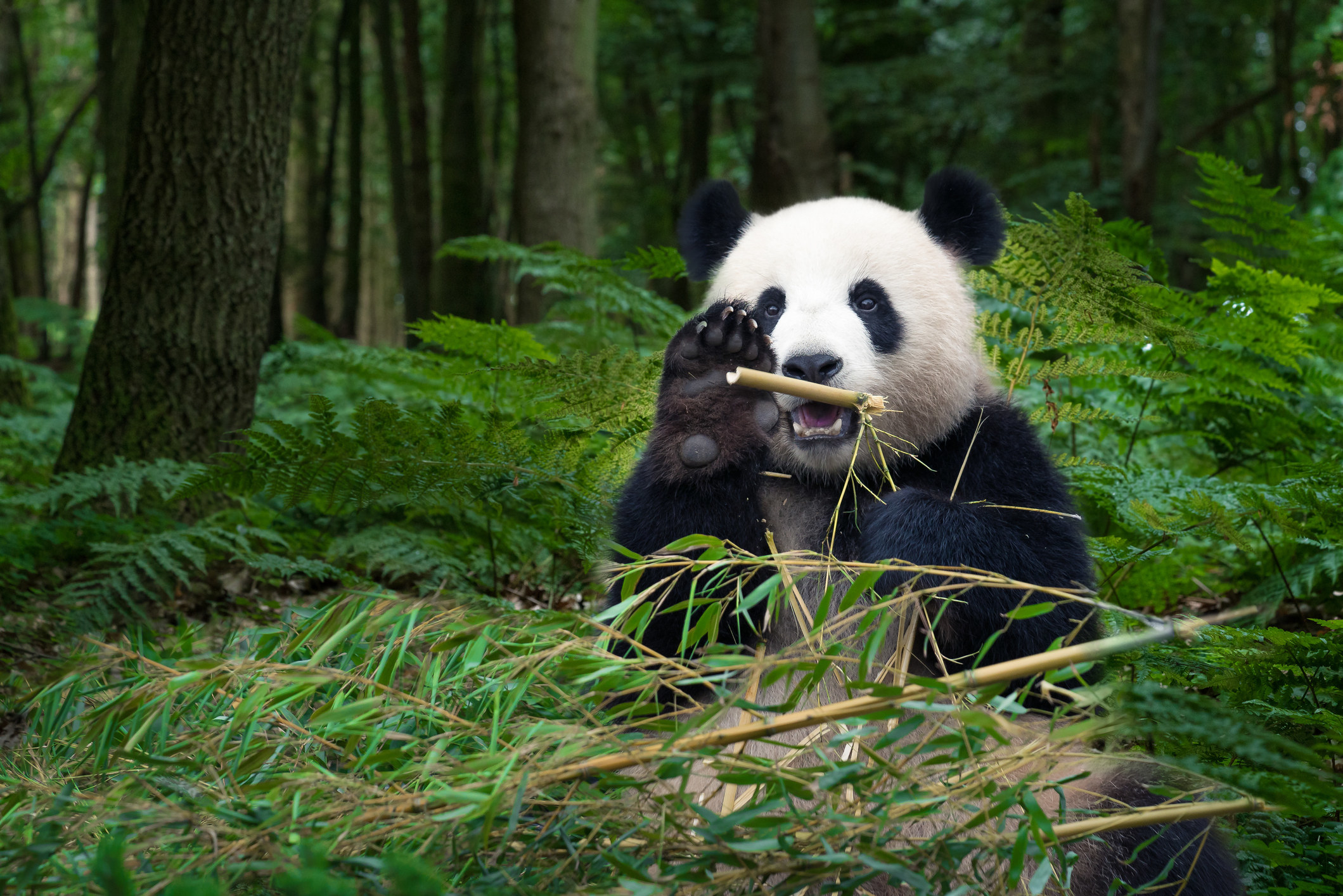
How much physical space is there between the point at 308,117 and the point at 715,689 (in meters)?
16.7

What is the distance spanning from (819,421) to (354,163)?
1377cm

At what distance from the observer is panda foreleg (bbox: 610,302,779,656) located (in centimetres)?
234

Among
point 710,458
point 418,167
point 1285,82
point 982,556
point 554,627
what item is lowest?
point 554,627

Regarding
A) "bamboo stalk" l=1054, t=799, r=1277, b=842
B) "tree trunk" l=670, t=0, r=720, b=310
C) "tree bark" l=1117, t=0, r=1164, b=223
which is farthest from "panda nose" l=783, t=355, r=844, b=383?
"tree trunk" l=670, t=0, r=720, b=310

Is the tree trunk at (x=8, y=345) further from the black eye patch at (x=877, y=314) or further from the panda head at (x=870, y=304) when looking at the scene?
the black eye patch at (x=877, y=314)

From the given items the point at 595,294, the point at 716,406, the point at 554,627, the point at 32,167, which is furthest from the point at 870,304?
the point at 32,167

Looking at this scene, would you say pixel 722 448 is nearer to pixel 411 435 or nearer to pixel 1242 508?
pixel 411 435

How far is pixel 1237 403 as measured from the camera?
12.6 ft

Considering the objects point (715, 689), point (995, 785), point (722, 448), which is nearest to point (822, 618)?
point (715, 689)

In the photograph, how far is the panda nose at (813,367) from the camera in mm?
2238

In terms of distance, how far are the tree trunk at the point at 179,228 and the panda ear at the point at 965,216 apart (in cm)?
301

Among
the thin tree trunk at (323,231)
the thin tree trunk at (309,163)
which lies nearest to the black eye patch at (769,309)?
the thin tree trunk at (323,231)

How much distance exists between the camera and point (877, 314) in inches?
99.0

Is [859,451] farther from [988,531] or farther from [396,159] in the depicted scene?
[396,159]
